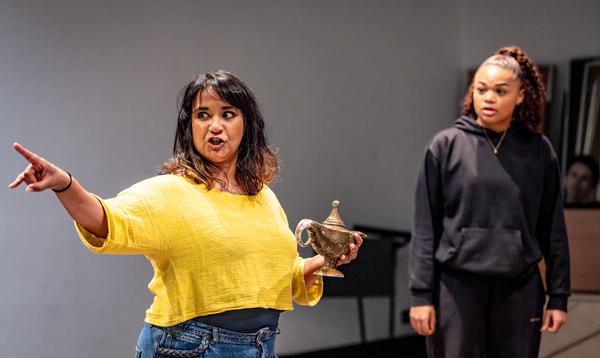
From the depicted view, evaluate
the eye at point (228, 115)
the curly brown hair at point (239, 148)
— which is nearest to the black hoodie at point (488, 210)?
the curly brown hair at point (239, 148)

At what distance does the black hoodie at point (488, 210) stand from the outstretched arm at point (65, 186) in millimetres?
1411

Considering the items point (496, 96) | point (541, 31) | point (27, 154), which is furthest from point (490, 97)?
point (541, 31)

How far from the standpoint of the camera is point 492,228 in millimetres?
2805

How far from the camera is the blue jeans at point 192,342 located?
184cm

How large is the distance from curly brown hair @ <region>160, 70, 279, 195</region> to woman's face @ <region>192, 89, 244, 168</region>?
0.05 ft

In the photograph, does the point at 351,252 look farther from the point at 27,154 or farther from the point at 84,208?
the point at 27,154

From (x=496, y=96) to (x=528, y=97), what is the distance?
0.51ft

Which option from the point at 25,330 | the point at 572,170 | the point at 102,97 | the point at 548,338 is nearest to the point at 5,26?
the point at 102,97

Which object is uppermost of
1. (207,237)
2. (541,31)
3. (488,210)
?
(541,31)

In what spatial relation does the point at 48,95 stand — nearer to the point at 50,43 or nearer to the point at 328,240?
the point at 50,43

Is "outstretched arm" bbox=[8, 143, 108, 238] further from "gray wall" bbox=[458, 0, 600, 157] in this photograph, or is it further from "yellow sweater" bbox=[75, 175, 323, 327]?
"gray wall" bbox=[458, 0, 600, 157]

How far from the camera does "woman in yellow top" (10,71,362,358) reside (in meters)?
1.80

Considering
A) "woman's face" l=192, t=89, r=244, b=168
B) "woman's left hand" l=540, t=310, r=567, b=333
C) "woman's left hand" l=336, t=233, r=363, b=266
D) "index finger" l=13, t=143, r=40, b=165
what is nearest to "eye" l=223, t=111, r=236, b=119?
"woman's face" l=192, t=89, r=244, b=168

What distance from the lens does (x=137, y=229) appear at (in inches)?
69.8
